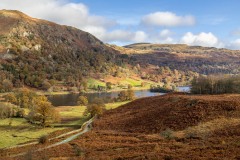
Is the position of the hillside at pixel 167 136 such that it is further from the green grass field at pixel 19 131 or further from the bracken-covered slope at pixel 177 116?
the green grass field at pixel 19 131

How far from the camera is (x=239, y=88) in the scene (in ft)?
412

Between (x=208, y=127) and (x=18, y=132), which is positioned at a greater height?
(x=208, y=127)

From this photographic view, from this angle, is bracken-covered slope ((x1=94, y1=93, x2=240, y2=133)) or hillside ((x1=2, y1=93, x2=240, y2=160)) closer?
hillside ((x1=2, y1=93, x2=240, y2=160))

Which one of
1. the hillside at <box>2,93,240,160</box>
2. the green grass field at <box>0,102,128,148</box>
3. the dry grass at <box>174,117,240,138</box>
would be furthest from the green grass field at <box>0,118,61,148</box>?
the dry grass at <box>174,117,240,138</box>

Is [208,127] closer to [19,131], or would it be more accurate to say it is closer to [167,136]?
[167,136]

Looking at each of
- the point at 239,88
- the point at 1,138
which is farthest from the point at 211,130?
the point at 239,88

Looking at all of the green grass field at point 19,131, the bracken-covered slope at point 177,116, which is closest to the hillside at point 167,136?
the bracken-covered slope at point 177,116

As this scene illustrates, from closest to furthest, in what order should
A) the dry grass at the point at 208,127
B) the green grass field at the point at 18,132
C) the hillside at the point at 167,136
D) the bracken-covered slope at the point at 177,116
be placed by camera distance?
the hillside at the point at 167,136 < the dry grass at the point at 208,127 < the bracken-covered slope at the point at 177,116 < the green grass field at the point at 18,132

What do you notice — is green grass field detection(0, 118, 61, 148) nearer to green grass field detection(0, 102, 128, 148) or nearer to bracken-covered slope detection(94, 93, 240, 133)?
green grass field detection(0, 102, 128, 148)

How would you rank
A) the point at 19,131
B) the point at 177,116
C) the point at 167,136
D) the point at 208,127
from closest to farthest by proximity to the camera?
the point at 167,136 → the point at 208,127 → the point at 177,116 → the point at 19,131

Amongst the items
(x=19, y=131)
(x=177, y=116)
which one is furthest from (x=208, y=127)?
(x=19, y=131)

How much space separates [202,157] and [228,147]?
8.35 m

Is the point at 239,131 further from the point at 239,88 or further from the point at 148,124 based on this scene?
the point at 239,88

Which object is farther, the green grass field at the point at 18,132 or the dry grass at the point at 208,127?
the green grass field at the point at 18,132
